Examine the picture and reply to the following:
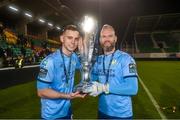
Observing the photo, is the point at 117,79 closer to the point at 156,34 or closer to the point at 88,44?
the point at 88,44

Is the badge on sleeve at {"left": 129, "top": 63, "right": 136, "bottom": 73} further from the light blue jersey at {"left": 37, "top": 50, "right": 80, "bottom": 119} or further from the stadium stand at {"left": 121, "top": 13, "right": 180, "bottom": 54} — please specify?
the stadium stand at {"left": 121, "top": 13, "right": 180, "bottom": 54}

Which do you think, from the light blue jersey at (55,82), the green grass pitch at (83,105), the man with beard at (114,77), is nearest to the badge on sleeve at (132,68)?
the man with beard at (114,77)

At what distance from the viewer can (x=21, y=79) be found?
44.7ft

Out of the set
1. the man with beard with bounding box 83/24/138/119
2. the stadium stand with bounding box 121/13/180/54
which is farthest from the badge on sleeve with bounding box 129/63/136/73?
the stadium stand with bounding box 121/13/180/54

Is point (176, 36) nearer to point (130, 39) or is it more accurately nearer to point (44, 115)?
point (130, 39)

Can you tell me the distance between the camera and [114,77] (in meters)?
3.25

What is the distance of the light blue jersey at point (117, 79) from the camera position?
3.06 m

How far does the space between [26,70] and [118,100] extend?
11462 millimetres

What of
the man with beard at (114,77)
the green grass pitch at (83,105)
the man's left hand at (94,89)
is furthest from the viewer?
the green grass pitch at (83,105)

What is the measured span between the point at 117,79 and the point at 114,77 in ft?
0.13

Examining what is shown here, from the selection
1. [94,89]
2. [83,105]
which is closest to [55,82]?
[94,89]

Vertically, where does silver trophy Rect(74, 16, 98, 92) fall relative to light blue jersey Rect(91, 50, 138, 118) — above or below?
above

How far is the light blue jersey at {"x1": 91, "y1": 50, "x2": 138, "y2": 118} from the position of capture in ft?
10.1

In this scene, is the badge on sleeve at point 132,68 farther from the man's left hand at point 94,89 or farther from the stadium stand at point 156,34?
the stadium stand at point 156,34
